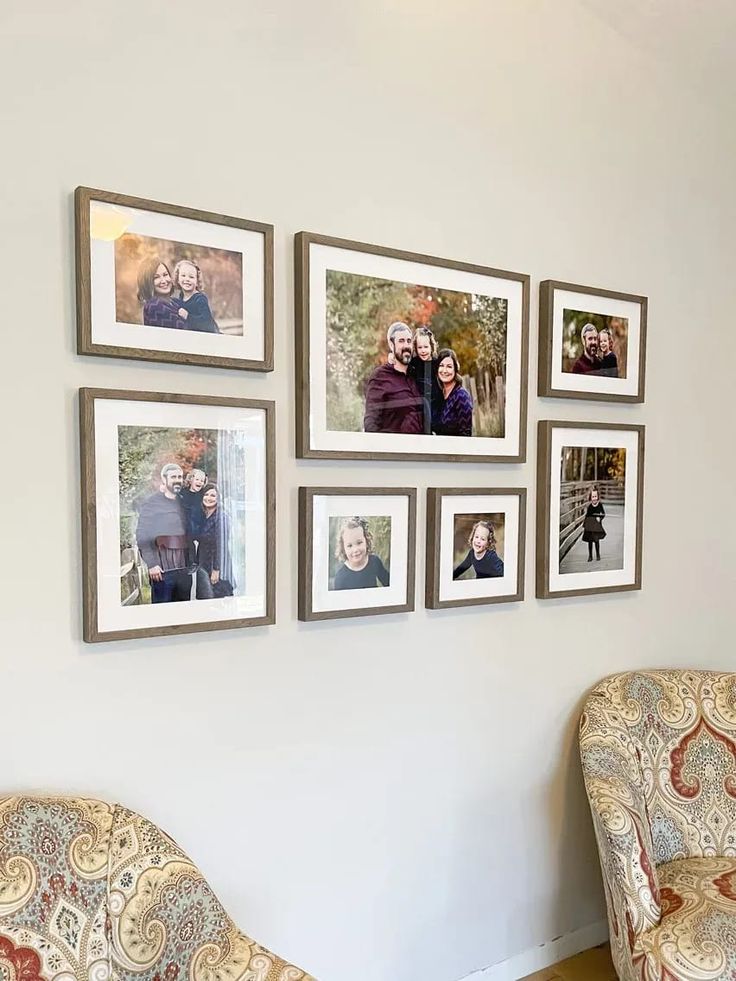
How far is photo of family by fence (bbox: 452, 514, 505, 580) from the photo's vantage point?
2064 mm

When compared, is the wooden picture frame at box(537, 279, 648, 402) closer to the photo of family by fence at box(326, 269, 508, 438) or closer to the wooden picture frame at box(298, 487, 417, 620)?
the photo of family by fence at box(326, 269, 508, 438)

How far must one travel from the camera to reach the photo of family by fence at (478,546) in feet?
6.77

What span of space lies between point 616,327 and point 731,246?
A: 0.62m

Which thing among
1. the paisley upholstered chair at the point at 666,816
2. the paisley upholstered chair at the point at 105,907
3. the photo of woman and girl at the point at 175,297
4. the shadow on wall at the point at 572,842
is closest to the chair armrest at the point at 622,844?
the paisley upholstered chair at the point at 666,816

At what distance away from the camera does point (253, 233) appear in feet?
5.66

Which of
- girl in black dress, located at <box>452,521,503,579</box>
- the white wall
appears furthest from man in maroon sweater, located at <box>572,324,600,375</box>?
girl in black dress, located at <box>452,521,503,579</box>

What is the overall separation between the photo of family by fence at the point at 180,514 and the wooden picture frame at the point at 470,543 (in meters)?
0.52

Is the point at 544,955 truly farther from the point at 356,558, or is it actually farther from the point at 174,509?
the point at 174,509

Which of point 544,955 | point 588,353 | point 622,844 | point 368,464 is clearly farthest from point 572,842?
point 588,353

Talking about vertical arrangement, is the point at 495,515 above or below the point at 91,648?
above

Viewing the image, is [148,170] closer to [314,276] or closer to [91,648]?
[314,276]

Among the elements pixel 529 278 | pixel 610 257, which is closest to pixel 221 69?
pixel 529 278

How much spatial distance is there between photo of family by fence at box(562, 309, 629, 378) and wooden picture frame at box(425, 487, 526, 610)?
41 centimetres

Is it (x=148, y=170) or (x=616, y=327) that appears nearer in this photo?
(x=148, y=170)
